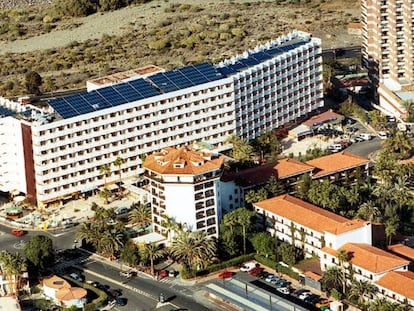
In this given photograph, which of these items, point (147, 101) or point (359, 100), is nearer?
point (147, 101)

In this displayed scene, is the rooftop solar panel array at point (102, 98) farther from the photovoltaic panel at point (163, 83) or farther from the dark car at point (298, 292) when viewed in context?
the dark car at point (298, 292)

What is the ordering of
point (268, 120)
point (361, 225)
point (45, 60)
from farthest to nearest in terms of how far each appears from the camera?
point (45, 60)
point (268, 120)
point (361, 225)

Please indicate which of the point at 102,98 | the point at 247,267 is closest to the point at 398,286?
the point at 247,267

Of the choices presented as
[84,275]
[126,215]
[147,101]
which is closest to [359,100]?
[147,101]

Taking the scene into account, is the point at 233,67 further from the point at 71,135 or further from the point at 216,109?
the point at 71,135

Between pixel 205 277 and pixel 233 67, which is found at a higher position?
pixel 233 67

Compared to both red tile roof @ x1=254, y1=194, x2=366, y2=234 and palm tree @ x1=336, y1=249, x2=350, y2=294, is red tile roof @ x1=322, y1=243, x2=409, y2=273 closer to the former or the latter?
palm tree @ x1=336, y1=249, x2=350, y2=294
